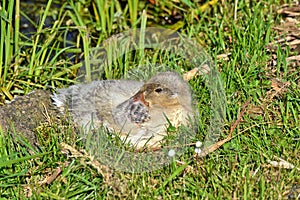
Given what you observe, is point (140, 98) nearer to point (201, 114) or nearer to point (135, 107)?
point (135, 107)

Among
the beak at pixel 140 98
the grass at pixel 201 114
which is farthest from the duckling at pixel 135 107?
the grass at pixel 201 114

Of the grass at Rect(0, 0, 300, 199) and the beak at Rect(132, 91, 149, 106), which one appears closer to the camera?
the grass at Rect(0, 0, 300, 199)

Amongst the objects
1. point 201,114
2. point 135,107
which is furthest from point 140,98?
point 201,114

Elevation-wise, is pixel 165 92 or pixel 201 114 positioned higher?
pixel 165 92

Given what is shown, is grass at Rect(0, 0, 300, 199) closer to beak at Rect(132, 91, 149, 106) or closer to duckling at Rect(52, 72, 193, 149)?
duckling at Rect(52, 72, 193, 149)

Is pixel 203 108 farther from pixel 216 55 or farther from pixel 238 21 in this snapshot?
pixel 238 21

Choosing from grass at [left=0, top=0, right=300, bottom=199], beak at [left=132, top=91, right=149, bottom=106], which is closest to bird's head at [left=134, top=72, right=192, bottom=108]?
beak at [left=132, top=91, right=149, bottom=106]

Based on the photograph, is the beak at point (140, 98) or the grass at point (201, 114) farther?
the beak at point (140, 98)

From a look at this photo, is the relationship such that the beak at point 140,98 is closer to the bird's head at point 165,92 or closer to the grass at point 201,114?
the bird's head at point 165,92
